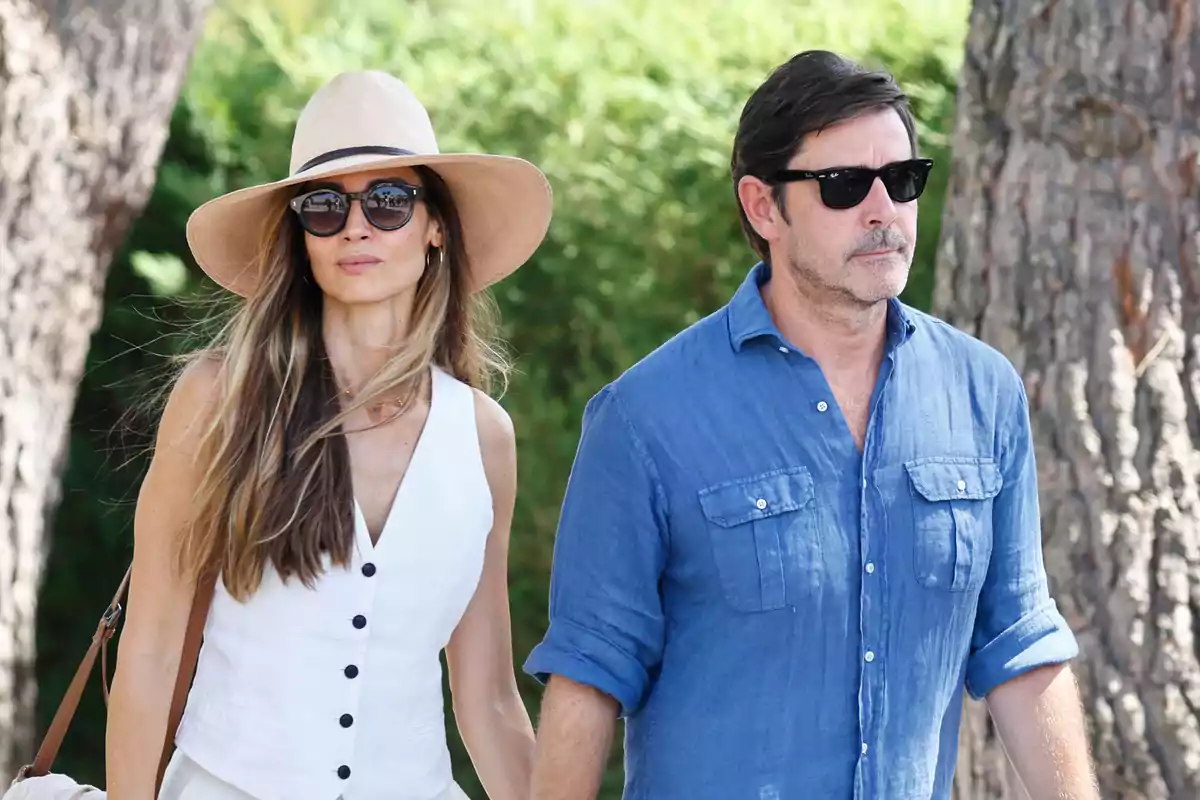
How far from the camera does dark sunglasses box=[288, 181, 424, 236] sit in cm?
305

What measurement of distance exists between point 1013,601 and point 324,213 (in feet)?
4.49

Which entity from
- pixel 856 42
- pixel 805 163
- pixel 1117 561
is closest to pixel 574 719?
pixel 805 163

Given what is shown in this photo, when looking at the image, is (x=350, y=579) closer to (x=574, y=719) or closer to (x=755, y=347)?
(x=574, y=719)

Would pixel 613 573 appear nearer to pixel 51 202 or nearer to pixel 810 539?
pixel 810 539

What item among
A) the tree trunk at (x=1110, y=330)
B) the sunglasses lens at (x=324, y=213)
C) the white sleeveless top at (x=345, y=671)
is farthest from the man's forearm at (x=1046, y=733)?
the sunglasses lens at (x=324, y=213)

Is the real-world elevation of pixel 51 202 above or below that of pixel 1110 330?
above

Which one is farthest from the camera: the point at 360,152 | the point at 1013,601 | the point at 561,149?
the point at 561,149

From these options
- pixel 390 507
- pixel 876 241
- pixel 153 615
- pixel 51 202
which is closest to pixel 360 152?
pixel 390 507

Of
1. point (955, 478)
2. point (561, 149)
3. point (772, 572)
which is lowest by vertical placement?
point (772, 572)

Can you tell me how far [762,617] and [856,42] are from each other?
3.31m

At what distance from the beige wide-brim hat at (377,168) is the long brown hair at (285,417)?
0.25 feet

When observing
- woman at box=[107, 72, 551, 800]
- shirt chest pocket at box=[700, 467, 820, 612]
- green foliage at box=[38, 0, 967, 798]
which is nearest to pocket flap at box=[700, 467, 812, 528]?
shirt chest pocket at box=[700, 467, 820, 612]

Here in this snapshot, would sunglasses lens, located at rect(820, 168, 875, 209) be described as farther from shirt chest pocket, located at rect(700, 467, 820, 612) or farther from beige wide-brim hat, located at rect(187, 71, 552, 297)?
beige wide-brim hat, located at rect(187, 71, 552, 297)

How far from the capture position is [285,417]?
298 centimetres
